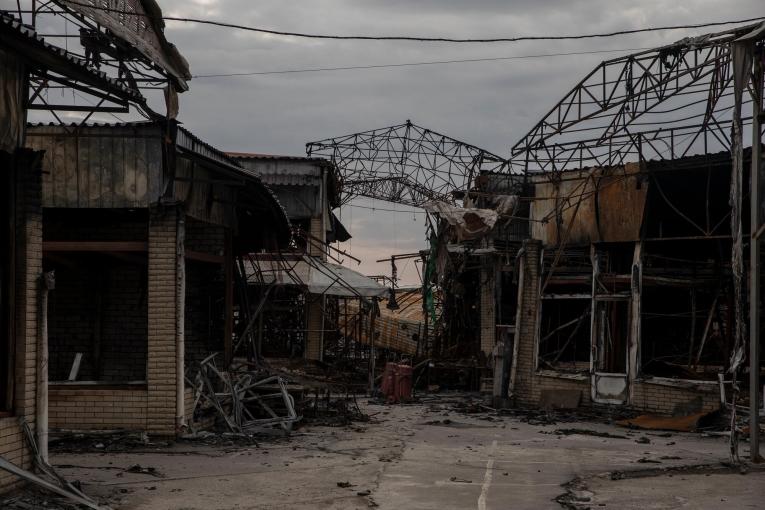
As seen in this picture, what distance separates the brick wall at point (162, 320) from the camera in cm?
1468

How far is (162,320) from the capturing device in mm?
14875

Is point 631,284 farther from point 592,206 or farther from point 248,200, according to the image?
point 248,200

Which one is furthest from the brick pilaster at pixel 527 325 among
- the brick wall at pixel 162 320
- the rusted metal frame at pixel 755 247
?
the brick wall at pixel 162 320

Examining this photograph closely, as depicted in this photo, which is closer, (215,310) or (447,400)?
(215,310)

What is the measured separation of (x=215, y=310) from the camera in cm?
1939

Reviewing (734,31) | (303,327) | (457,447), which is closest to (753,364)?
(457,447)

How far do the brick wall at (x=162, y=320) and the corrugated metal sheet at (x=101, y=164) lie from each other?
50 centimetres

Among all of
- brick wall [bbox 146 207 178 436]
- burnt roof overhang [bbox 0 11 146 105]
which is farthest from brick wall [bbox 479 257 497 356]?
burnt roof overhang [bbox 0 11 146 105]

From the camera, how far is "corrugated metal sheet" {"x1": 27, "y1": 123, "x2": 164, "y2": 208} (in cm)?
1456

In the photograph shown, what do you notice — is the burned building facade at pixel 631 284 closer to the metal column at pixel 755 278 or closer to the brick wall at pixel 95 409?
the metal column at pixel 755 278

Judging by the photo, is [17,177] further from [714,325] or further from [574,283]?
[714,325]

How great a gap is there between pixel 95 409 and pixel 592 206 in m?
11.7

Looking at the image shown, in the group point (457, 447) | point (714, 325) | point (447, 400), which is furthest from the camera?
point (447, 400)

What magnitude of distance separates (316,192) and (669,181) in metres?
12.2
